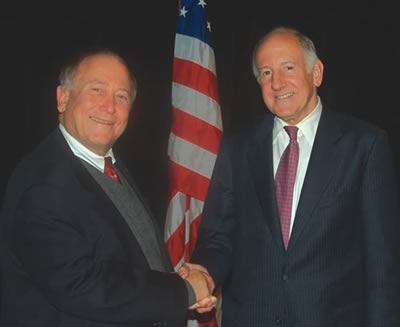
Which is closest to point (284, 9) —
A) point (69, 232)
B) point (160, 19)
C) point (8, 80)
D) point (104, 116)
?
point (160, 19)

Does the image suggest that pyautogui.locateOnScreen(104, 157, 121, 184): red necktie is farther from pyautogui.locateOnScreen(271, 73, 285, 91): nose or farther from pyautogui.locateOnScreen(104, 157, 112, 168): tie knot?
pyautogui.locateOnScreen(271, 73, 285, 91): nose

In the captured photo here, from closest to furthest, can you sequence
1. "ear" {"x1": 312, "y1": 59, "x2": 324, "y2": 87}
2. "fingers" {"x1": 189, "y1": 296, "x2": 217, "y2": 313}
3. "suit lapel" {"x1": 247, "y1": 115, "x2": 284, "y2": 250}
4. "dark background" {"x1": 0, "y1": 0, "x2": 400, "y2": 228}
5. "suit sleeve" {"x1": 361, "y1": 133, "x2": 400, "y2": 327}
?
"suit sleeve" {"x1": 361, "y1": 133, "x2": 400, "y2": 327} → "suit lapel" {"x1": 247, "y1": 115, "x2": 284, "y2": 250} → "fingers" {"x1": 189, "y1": 296, "x2": 217, "y2": 313} → "ear" {"x1": 312, "y1": 59, "x2": 324, "y2": 87} → "dark background" {"x1": 0, "y1": 0, "x2": 400, "y2": 228}

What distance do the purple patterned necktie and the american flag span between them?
5.05 feet

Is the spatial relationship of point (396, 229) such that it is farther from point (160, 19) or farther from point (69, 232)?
point (160, 19)

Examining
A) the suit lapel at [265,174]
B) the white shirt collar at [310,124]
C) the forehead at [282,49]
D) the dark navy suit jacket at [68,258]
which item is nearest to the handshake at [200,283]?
the dark navy suit jacket at [68,258]

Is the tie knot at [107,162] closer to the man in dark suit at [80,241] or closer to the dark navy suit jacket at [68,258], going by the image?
the man in dark suit at [80,241]

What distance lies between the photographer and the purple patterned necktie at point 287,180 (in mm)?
1972

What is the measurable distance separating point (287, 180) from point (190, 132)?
1.68 m

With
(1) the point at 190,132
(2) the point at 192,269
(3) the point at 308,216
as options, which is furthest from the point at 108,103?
(1) the point at 190,132

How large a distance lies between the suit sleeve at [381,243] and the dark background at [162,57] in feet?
7.79

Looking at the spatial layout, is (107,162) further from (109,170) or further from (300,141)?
(300,141)

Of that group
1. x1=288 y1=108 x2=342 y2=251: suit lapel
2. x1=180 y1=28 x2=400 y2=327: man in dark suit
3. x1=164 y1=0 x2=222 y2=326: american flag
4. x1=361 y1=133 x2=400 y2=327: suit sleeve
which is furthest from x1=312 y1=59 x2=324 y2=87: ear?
x1=164 y1=0 x2=222 y2=326: american flag

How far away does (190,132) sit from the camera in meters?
3.59

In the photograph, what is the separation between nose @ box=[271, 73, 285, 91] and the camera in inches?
82.9
